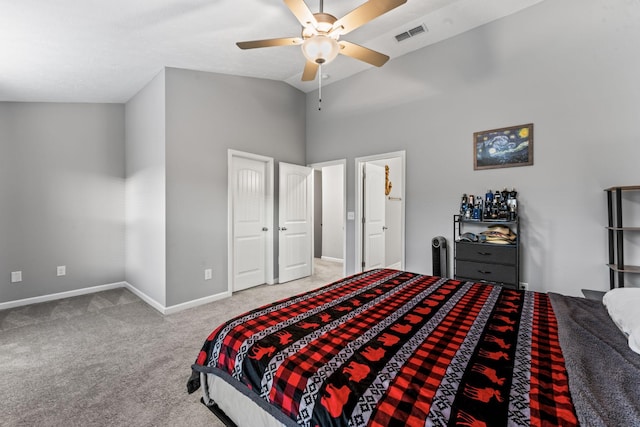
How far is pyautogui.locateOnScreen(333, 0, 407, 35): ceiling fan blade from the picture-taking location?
5.80ft

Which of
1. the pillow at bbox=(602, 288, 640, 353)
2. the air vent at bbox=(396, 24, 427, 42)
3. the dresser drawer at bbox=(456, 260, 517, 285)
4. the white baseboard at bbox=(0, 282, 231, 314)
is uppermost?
the air vent at bbox=(396, 24, 427, 42)

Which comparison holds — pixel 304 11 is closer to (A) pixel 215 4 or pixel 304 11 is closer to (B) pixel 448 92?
(A) pixel 215 4

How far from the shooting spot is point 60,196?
12.4 ft

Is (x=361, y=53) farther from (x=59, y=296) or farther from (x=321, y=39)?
(x=59, y=296)

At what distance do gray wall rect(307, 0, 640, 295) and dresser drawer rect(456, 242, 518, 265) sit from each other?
294 millimetres

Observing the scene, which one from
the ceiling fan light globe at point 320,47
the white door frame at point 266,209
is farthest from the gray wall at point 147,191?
the ceiling fan light globe at point 320,47

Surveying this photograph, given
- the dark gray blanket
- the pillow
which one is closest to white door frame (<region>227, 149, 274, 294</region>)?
the dark gray blanket

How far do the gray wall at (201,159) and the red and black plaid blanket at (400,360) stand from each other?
2189 mm

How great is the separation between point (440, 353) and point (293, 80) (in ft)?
14.5

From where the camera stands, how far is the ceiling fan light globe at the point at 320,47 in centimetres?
199

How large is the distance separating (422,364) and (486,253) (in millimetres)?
2373

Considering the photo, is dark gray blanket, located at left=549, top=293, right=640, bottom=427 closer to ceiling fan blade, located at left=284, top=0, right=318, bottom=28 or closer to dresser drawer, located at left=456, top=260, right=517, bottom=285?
dresser drawer, located at left=456, top=260, right=517, bottom=285

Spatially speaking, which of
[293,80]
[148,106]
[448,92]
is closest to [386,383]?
[448,92]

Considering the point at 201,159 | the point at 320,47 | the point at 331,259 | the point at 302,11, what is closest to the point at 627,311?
the point at 320,47
